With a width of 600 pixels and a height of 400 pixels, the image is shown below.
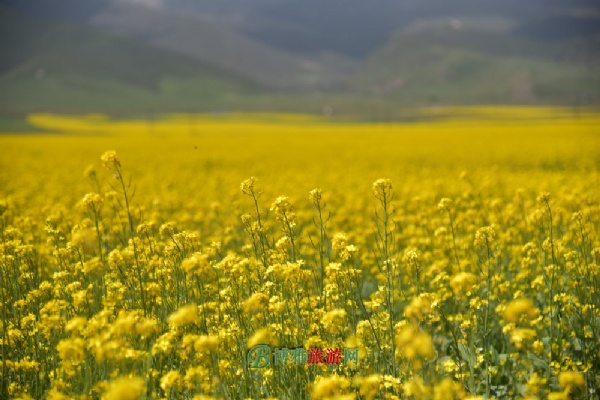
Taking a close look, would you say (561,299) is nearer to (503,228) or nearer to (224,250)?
(503,228)

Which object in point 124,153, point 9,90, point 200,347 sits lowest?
point 200,347

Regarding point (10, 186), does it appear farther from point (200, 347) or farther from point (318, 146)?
point (318, 146)

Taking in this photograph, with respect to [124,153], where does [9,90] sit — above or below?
above

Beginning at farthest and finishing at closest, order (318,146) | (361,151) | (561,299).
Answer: (318,146), (361,151), (561,299)

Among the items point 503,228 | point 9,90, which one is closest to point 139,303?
point 503,228

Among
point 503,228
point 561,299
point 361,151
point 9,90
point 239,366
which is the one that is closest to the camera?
point 239,366

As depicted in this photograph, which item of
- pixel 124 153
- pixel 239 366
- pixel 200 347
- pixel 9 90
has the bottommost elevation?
pixel 239 366

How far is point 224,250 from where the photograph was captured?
754 cm

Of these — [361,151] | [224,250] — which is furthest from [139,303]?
[361,151]

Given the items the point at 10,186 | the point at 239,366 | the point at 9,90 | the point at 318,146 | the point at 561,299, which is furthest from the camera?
the point at 9,90

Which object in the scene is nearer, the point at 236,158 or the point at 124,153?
the point at 236,158

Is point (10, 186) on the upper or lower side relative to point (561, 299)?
upper

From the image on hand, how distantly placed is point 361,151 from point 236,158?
6.39 meters

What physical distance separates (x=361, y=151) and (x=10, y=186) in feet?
55.1
